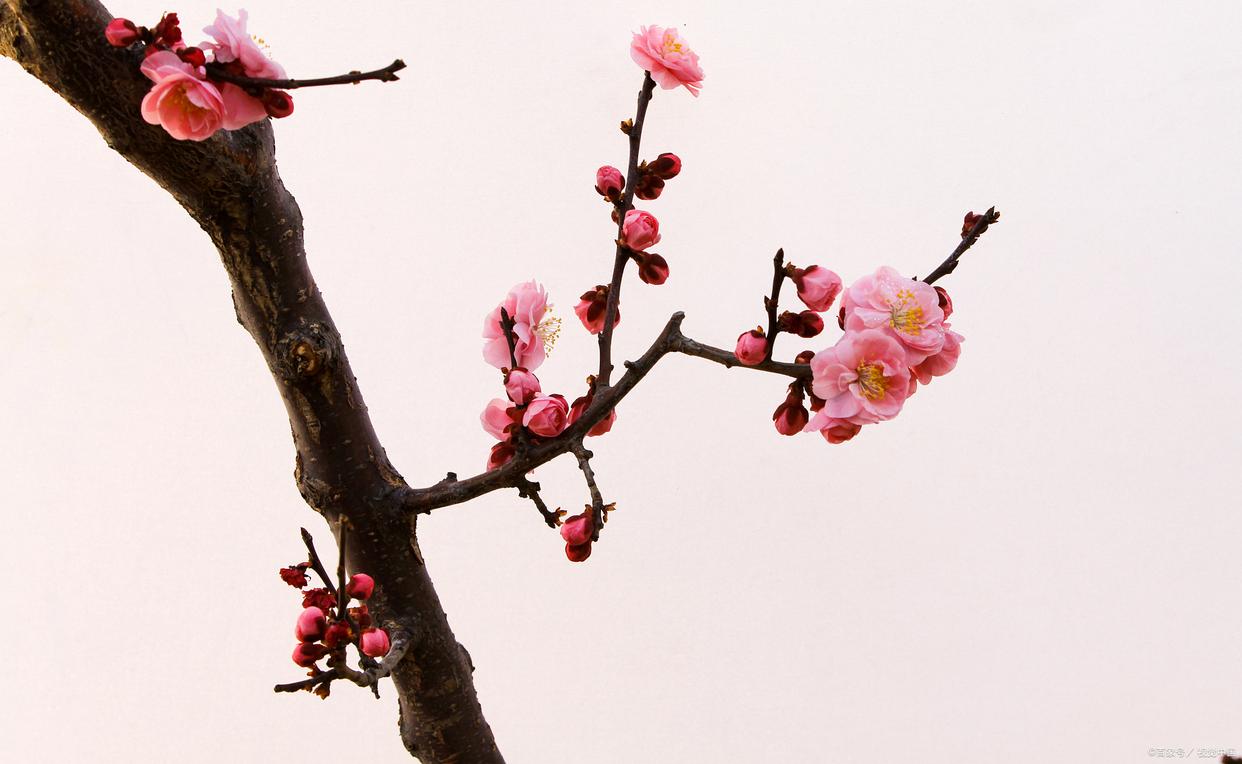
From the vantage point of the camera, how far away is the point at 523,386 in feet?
1.89

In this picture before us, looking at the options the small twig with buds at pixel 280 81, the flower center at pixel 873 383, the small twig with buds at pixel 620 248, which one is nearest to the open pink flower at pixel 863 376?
the flower center at pixel 873 383

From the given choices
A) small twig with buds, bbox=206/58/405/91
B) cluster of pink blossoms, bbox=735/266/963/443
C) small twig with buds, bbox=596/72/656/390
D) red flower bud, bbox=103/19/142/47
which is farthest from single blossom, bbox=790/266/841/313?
red flower bud, bbox=103/19/142/47

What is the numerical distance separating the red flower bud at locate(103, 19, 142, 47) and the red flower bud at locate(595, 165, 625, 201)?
257 mm

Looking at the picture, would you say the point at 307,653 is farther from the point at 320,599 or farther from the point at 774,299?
the point at 774,299

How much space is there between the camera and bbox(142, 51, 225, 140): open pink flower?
17.9 inches

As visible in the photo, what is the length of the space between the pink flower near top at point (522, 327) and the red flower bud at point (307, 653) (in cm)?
20

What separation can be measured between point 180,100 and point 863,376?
346 mm

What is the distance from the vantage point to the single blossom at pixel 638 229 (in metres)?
0.60

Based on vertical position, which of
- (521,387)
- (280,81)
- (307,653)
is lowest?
(307,653)

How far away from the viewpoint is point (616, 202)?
2.05 feet

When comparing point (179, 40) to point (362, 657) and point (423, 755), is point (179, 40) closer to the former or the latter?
point (362, 657)

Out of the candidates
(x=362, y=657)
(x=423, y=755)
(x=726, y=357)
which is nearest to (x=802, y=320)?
(x=726, y=357)

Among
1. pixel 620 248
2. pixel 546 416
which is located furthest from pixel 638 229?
pixel 546 416

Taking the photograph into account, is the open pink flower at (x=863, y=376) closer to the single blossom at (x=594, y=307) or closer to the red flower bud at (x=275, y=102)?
the single blossom at (x=594, y=307)
